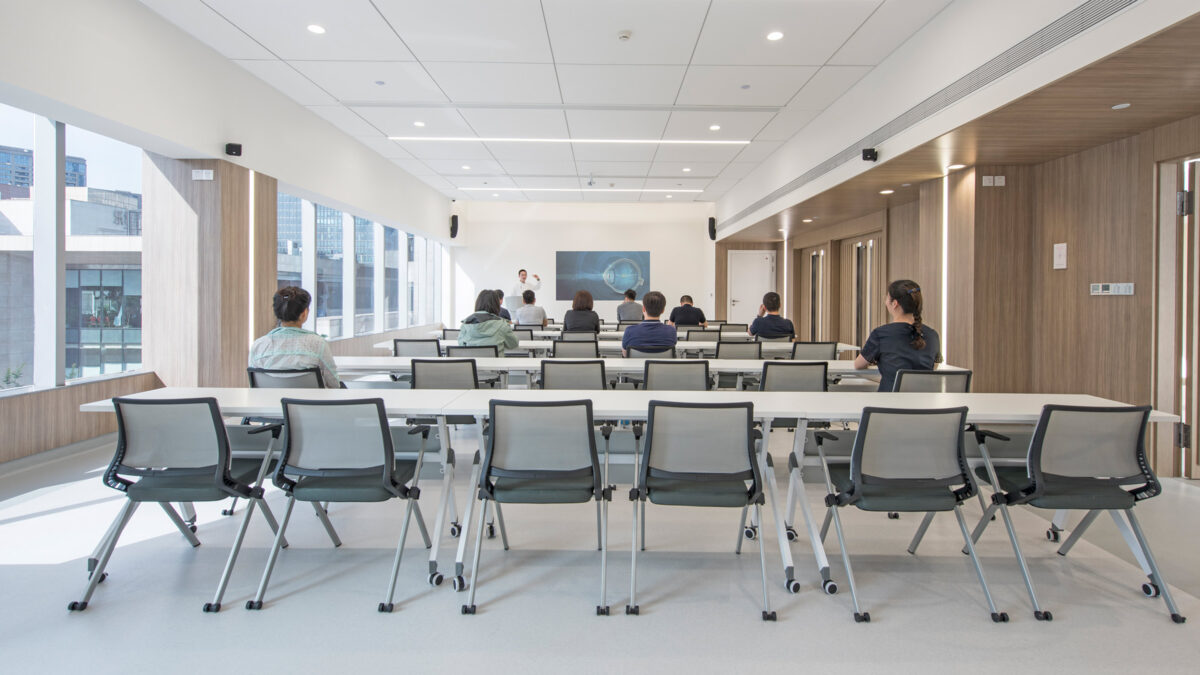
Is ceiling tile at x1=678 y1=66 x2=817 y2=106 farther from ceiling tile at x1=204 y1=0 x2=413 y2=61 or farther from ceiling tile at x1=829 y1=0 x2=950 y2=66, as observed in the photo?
ceiling tile at x1=204 y1=0 x2=413 y2=61

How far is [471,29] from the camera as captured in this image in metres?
4.89

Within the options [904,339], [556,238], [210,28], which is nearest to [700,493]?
[904,339]

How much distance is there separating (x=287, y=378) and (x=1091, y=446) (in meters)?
3.70

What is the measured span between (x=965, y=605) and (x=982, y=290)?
3.63 m

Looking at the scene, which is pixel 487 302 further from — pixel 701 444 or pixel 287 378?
pixel 701 444

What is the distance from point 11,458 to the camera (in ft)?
13.9

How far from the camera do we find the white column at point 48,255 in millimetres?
4562

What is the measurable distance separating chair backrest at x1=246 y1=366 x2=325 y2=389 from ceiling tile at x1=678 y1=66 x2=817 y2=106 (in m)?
4.05

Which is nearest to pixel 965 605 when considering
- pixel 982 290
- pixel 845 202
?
pixel 982 290

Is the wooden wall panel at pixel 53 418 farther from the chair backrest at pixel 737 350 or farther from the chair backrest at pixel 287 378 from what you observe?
the chair backrest at pixel 737 350

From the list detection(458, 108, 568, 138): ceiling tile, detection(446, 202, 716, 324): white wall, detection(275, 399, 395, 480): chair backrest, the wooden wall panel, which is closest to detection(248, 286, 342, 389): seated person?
detection(275, 399, 395, 480): chair backrest

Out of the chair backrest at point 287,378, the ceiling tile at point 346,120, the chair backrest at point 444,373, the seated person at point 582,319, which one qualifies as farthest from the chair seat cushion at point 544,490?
the ceiling tile at point 346,120

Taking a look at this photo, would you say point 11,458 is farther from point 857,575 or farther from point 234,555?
point 857,575

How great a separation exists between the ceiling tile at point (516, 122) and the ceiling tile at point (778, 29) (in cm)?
215
